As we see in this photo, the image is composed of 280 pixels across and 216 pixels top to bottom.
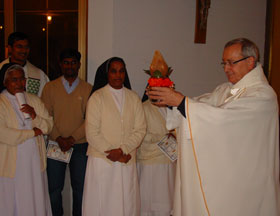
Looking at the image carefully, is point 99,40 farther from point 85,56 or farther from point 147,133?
point 147,133

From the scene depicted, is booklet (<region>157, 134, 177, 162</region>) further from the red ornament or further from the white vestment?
the red ornament

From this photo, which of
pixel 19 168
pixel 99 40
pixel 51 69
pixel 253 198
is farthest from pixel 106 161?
pixel 51 69

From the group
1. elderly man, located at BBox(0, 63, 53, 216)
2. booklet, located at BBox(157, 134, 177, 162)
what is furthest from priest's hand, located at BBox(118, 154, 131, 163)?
elderly man, located at BBox(0, 63, 53, 216)

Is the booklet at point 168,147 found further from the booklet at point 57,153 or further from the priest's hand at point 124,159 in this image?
the booklet at point 57,153

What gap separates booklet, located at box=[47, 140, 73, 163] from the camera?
4.06 m

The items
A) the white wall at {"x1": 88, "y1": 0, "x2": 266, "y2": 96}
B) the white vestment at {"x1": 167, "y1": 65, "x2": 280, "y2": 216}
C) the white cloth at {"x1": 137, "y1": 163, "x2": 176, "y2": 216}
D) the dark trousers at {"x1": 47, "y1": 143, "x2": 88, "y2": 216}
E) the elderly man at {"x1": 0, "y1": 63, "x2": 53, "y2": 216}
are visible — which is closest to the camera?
the white vestment at {"x1": 167, "y1": 65, "x2": 280, "y2": 216}

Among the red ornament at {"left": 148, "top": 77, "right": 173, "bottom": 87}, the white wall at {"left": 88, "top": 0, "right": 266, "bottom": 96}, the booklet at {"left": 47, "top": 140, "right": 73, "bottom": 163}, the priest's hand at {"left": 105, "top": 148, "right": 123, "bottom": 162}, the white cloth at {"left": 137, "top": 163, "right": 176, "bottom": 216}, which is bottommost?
the white cloth at {"left": 137, "top": 163, "right": 176, "bottom": 216}

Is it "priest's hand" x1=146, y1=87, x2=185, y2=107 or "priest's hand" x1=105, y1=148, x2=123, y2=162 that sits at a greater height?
"priest's hand" x1=146, y1=87, x2=185, y2=107

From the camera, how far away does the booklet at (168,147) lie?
13.8ft

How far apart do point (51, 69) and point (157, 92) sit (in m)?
3.23

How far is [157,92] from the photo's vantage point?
2.71 metres

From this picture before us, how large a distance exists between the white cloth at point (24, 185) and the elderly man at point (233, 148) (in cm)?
176

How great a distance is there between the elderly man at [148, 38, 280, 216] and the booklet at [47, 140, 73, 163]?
1792 mm

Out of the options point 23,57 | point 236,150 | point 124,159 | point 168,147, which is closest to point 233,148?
point 236,150
